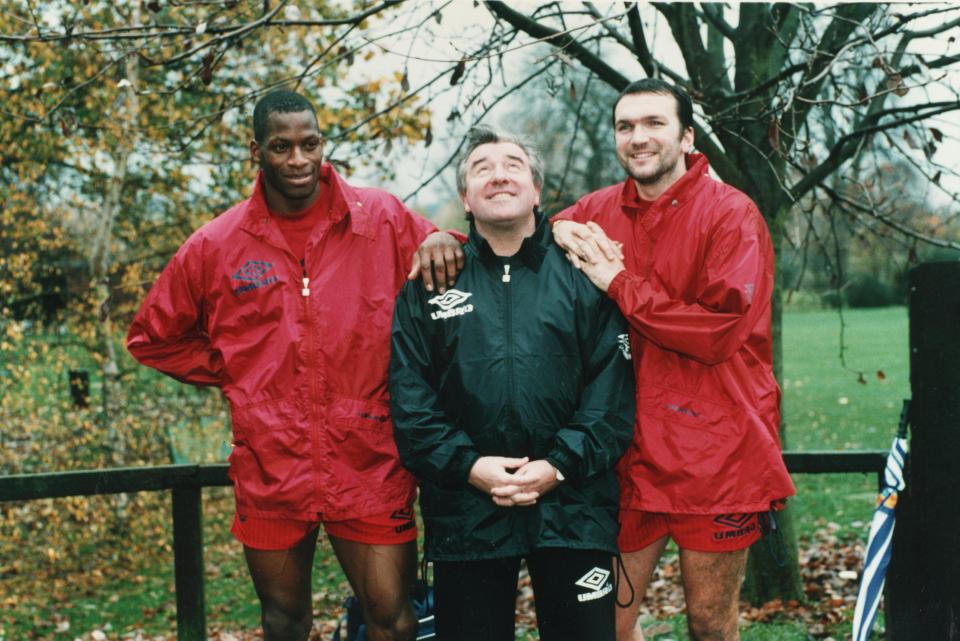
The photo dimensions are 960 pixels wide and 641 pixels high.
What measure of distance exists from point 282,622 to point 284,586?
0.50 feet

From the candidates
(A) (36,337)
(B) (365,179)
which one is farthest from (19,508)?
(B) (365,179)

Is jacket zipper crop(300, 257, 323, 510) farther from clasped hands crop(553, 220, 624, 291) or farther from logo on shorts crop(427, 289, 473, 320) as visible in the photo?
clasped hands crop(553, 220, 624, 291)

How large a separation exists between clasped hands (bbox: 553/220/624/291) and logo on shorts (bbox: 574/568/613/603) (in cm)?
92

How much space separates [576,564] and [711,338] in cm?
83

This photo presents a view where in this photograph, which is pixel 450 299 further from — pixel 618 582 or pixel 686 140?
pixel 618 582

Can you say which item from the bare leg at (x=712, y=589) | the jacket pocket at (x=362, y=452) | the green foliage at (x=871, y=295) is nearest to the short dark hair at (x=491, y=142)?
the jacket pocket at (x=362, y=452)

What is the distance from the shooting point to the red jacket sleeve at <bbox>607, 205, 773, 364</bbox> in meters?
2.96

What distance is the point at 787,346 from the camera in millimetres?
28000

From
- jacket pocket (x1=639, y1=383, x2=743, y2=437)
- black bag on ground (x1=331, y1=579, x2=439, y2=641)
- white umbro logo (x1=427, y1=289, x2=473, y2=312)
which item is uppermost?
white umbro logo (x1=427, y1=289, x2=473, y2=312)

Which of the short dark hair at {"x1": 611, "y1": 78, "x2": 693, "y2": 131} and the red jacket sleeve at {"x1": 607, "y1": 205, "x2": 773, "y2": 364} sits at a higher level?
the short dark hair at {"x1": 611, "y1": 78, "x2": 693, "y2": 131}

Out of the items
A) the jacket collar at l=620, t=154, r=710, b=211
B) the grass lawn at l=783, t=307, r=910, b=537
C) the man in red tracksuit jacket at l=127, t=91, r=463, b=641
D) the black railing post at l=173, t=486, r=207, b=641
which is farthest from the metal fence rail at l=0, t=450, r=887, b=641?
the jacket collar at l=620, t=154, r=710, b=211

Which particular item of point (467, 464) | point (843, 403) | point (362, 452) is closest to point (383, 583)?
point (362, 452)

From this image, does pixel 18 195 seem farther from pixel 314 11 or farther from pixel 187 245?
pixel 187 245

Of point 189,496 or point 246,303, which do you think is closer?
point 246,303
